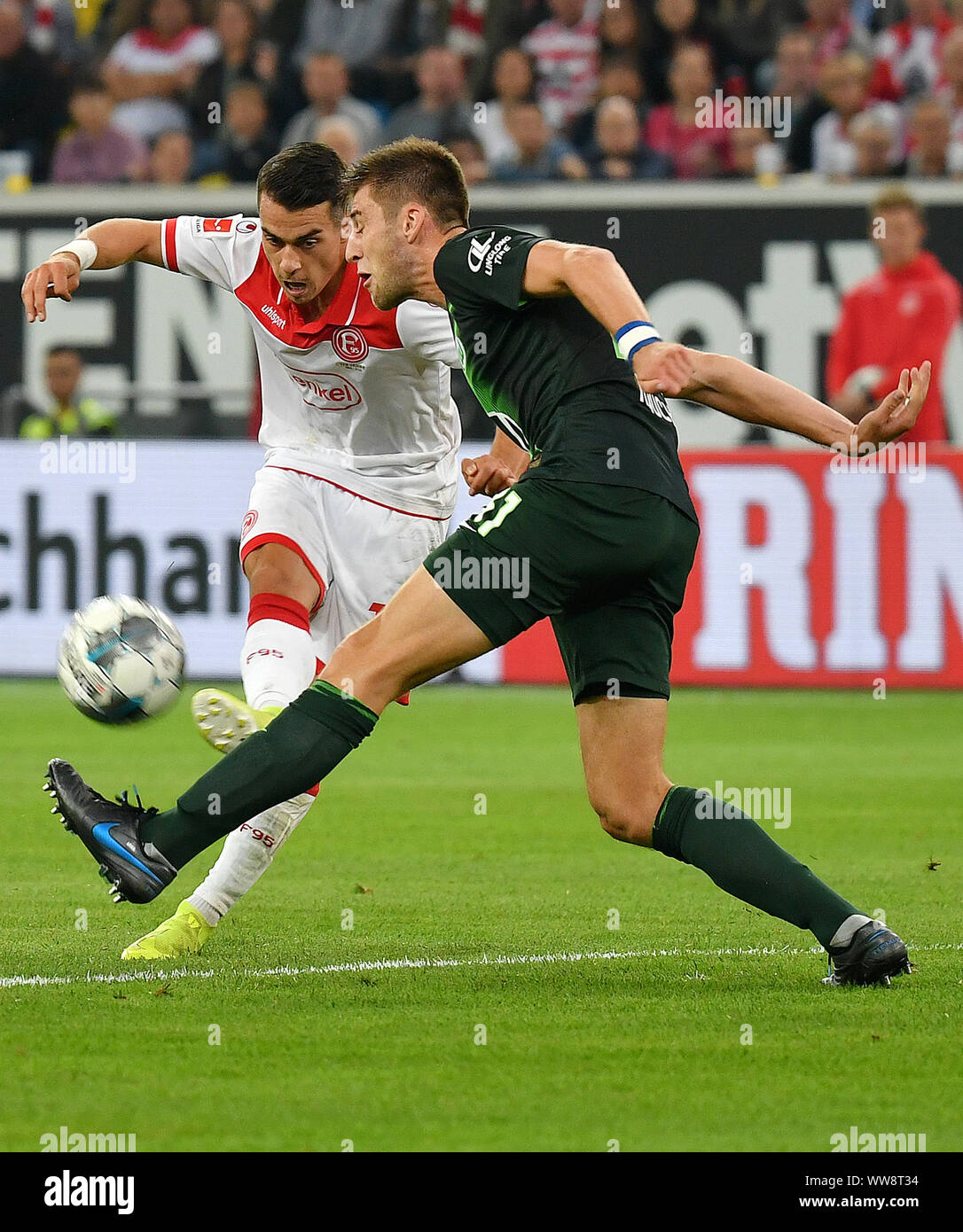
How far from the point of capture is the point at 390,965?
5453 millimetres

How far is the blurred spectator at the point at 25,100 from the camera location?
57.1ft

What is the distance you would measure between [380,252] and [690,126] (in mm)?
11726

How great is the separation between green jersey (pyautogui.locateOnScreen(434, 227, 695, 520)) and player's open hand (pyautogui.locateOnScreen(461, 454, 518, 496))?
39 centimetres

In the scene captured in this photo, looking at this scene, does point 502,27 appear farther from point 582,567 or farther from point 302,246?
point 582,567

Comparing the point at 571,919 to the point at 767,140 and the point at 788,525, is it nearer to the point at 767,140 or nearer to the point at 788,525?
the point at 788,525

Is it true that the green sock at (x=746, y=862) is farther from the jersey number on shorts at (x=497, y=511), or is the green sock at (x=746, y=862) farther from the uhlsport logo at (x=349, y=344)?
the uhlsport logo at (x=349, y=344)

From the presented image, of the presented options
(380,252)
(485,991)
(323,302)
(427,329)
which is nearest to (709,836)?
(485,991)

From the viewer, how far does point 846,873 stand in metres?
7.05

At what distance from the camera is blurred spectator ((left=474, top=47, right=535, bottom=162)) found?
16188 millimetres

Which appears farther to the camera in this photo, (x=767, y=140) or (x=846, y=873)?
(x=767, y=140)

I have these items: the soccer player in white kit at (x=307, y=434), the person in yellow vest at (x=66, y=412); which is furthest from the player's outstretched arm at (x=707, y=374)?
the person in yellow vest at (x=66, y=412)
